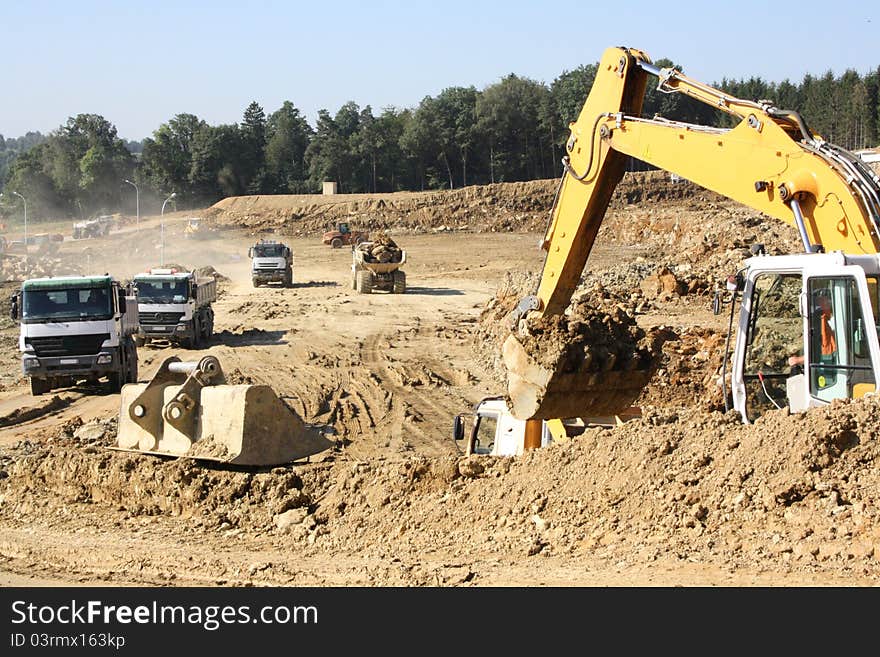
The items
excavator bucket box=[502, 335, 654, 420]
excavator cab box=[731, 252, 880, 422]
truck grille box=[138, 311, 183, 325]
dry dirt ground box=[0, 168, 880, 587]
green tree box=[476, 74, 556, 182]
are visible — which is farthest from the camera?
green tree box=[476, 74, 556, 182]

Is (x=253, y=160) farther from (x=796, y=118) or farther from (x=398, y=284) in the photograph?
(x=796, y=118)

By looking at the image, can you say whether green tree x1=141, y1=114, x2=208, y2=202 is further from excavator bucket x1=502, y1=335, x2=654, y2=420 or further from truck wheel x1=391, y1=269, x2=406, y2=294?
excavator bucket x1=502, y1=335, x2=654, y2=420

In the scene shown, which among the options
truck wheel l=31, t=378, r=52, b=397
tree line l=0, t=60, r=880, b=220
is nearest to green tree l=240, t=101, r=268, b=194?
tree line l=0, t=60, r=880, b=220

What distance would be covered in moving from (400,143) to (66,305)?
224 feet

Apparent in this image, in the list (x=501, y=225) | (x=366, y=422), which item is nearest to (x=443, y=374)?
(x=366, y=422)

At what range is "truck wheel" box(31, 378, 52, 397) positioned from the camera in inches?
827

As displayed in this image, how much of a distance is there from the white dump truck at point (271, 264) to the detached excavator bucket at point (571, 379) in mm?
32710

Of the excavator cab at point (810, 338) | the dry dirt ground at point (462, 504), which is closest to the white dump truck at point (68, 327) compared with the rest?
the dry dirt ground at point (462, 504)

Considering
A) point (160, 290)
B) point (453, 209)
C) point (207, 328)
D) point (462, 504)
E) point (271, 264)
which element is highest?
point (453, 209)

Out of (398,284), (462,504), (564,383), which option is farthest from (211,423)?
(398,284)

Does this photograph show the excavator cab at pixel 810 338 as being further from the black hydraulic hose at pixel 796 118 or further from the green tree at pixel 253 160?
the green tree at pixel 253 160

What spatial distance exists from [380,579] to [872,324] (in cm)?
421

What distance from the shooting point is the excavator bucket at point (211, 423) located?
34.2ft

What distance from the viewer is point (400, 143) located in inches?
3418
